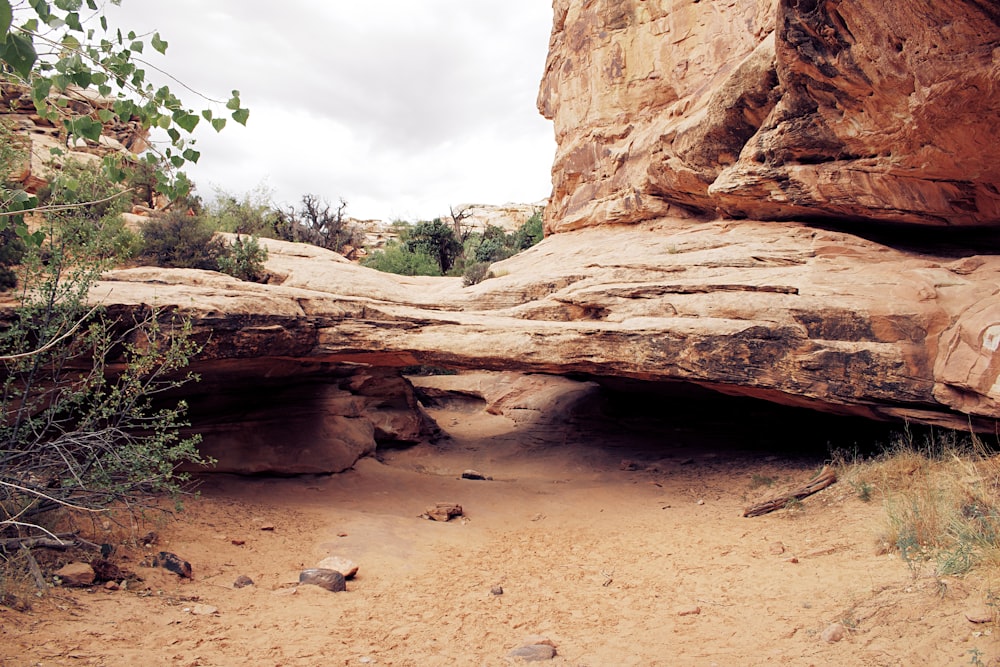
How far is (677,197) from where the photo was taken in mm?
11703

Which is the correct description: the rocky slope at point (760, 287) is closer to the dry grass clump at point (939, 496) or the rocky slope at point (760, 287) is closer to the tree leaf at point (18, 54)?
the dry grass clump at point (939, 496)

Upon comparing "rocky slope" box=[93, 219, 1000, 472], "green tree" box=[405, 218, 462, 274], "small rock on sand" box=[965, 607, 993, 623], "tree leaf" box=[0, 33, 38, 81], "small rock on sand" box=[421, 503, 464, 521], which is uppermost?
"green tree" box=[405, 218, 462, 274]

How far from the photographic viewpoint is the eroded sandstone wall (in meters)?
5.71

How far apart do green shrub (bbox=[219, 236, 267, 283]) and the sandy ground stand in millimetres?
3857

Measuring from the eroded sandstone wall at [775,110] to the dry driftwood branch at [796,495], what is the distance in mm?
3625

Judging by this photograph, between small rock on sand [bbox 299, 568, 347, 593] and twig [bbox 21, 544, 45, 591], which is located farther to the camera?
small rock on sand [bbox 299, 568, 347, 593]

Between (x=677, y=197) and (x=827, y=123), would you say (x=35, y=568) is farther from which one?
(x=677, y=197)

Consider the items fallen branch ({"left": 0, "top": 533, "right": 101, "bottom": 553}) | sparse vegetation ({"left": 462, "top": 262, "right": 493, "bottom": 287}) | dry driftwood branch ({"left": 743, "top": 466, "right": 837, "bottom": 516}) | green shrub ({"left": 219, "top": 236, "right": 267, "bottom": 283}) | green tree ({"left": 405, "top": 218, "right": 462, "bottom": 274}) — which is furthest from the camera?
green tree ({"left": 405, "top": 218, "right": 462, "bottom": 274})

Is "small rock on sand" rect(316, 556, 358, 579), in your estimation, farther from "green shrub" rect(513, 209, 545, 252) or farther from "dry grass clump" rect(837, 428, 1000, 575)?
"green shrub" rect(513, 209, 545, 252)

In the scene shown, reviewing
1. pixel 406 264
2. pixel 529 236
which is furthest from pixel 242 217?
pixel 529 236

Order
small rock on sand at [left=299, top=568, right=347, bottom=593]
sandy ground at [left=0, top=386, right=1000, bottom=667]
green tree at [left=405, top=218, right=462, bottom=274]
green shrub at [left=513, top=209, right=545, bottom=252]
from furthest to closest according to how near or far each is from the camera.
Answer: green shrub at [left=513, top=209, right=545, bottom=252] < green tree at [left=405, top=218, right=462, bottom=274] < small rock on sand at [left=299, top=568, right=347, bottom=593] < sandy ground at [left=0, top=386, right=1000, bottom=667]

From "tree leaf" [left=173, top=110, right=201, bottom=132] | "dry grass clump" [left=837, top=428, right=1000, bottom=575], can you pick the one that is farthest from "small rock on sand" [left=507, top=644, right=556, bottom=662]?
"tree leaf" [left=173, top=110, right=201, bottom=132]

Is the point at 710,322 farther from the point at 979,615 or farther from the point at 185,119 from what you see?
the point at 185,119

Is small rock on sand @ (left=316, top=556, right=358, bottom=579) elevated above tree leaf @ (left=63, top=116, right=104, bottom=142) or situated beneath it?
situated beneath
